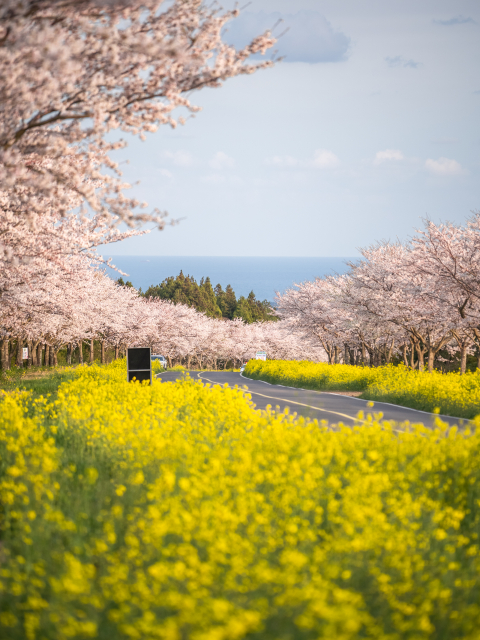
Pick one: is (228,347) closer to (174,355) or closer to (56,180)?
(174,355)

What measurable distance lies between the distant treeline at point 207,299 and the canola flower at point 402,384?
64510 mm

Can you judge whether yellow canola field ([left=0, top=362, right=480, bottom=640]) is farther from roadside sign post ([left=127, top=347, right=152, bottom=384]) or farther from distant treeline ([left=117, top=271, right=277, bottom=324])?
distant treeline ([left=117, top=271, right=277, bottom=324])

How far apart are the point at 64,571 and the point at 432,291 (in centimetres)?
2266

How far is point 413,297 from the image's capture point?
2667 cm

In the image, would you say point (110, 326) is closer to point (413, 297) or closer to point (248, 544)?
point (413, 297)

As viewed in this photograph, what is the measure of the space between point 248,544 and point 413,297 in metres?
24.7

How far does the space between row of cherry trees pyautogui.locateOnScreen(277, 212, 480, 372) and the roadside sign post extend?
42.0ft

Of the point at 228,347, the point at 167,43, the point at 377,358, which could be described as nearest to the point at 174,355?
the point at 228,347

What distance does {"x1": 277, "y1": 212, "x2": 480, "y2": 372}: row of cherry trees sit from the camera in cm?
2264

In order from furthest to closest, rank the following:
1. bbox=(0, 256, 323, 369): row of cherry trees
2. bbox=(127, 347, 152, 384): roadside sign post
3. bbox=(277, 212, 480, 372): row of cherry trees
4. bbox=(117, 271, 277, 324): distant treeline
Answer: bbox=(117, 271, 277, 324): distant treeline, bbox=(277, 212, 480, 372): row of cherry trees, bbox=(0, 256, 323, 369): row of cherry trees, bbox=(127, 347, 152, 384): roadside sign post

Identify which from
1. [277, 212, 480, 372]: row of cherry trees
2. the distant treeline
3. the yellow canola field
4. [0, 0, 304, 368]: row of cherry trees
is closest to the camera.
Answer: the yellow canola field

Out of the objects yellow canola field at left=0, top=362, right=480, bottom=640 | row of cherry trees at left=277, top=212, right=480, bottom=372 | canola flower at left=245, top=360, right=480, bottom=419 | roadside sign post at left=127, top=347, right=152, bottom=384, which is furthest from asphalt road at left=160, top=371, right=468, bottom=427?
row of cherry trees at left=277, top=212, right=480, bottom=372

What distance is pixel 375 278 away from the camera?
101 ft

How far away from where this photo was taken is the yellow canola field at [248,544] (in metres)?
3.07
